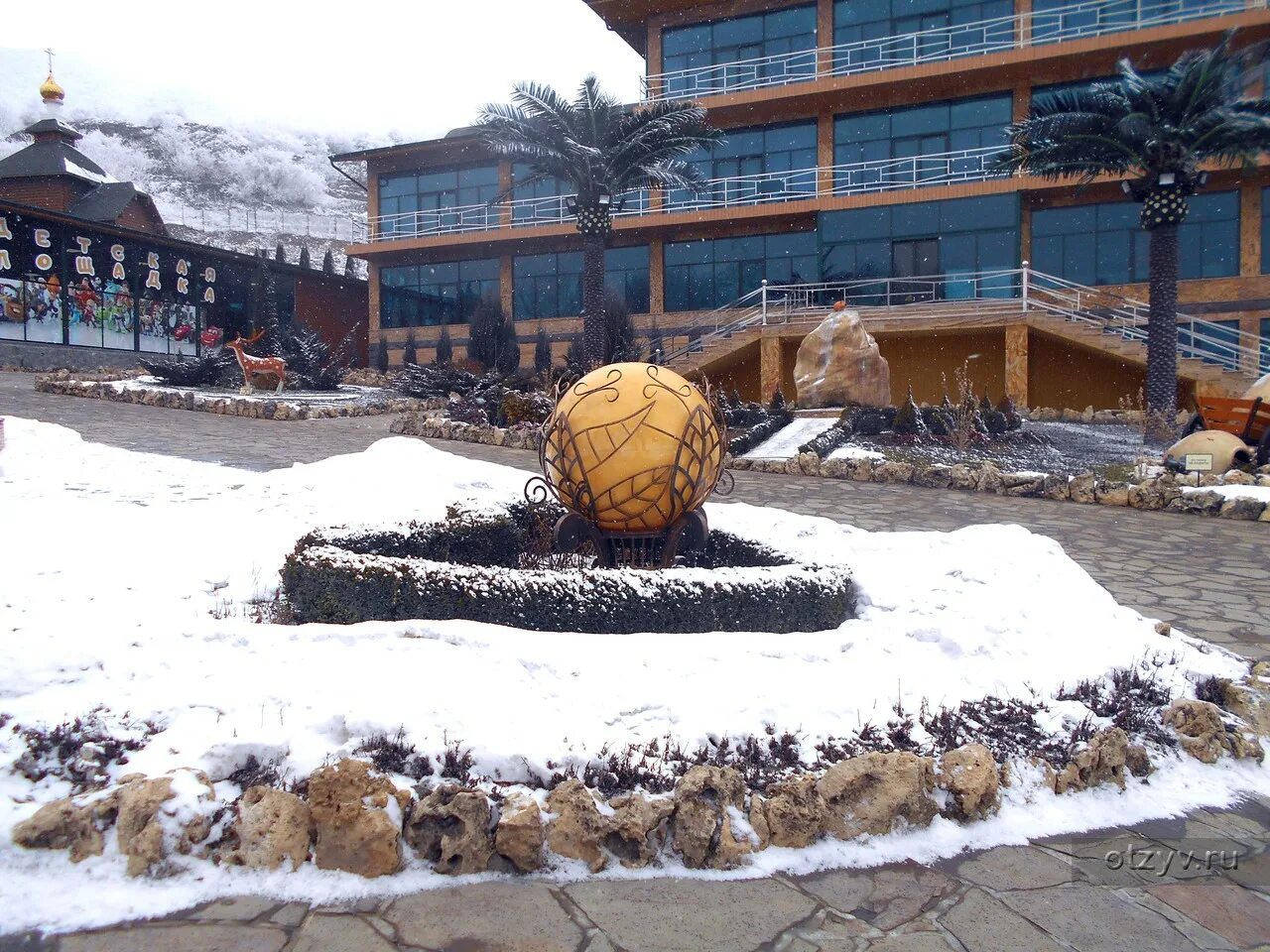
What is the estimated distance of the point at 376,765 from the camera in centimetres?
294

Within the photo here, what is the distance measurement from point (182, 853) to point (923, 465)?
1121cm

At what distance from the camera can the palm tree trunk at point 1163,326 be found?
1517 centimetres

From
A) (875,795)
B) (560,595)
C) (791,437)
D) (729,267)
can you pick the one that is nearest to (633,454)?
(560,595)

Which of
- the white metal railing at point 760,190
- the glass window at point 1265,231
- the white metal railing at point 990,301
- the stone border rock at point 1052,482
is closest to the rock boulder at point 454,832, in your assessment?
the stone border rock at point 1052,482

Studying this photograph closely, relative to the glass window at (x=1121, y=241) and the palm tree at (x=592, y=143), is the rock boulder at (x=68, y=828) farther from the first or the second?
the glass window at (x=1121, y=241)

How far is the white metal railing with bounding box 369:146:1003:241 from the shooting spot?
2633 cm

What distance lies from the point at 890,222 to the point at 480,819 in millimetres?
26285

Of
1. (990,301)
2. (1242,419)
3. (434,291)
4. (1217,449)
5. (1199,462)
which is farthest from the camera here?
(434,291)

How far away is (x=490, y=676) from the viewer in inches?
135

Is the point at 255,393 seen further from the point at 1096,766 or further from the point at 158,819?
the point at 1096,766

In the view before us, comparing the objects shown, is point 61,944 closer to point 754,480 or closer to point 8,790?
point 8,790

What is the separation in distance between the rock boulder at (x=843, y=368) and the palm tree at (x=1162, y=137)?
4.37 m

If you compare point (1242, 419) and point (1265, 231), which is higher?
point (1265, 231)

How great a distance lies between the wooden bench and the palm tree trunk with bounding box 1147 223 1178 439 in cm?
267
